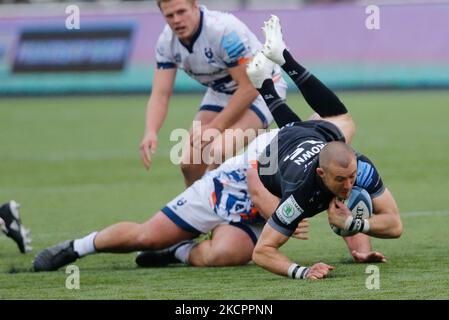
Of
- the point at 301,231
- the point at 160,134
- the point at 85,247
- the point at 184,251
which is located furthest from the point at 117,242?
the point at 160,134

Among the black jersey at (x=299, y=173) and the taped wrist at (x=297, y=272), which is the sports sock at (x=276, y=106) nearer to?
the black jersey at (x=299, y=173)

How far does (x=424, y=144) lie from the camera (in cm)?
1694

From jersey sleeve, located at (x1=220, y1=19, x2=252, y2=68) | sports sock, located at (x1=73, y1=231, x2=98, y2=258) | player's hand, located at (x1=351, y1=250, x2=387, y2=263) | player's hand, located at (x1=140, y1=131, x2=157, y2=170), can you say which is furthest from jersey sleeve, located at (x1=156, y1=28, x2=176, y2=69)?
player's hand, located at (x1=351, y1=250, x2=387, y2=263)

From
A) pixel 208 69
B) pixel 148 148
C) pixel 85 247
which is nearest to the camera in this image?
pixel 85 247

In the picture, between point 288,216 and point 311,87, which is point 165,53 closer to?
point 311,87

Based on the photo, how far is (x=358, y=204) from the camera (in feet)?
25.6

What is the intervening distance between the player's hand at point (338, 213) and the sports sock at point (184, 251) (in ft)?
5.89

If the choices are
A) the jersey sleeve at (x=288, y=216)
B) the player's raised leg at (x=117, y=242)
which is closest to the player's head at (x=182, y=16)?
the player's raised leg at (x=117, y=242)

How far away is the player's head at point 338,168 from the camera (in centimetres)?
723

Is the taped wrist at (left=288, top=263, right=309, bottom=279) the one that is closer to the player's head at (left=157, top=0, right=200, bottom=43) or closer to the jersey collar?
the player's head at (left=157, top=0, right=200, bottom=43)

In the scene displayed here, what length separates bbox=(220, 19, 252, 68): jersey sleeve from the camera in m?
9.87

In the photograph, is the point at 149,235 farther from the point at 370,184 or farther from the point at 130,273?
the point at 370,184

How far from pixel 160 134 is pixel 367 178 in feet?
38.2

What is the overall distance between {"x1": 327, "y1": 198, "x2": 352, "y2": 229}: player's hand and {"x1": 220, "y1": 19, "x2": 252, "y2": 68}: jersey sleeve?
8.77ft
